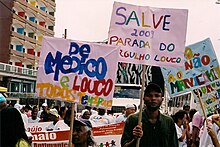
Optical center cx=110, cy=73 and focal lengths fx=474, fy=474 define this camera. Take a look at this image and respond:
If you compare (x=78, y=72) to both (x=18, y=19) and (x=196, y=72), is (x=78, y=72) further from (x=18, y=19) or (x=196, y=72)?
(x=18, y=19)

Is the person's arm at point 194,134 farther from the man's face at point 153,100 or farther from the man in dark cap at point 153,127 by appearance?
the man's face at point 153,100

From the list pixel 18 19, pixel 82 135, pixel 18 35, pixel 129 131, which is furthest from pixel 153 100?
pixel 18 19

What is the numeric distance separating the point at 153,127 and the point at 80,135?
81cm

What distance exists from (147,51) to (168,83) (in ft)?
6.63

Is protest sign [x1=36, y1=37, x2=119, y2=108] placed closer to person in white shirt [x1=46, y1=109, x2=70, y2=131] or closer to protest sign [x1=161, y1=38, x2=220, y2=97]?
protest sign [x1=161, y1=38, x2=220, y2=97]

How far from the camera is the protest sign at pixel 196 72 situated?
7.57 m

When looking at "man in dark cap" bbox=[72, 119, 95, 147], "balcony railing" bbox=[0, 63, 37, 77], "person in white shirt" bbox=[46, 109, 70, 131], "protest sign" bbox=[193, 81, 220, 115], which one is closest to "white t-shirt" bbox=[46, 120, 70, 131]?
"person in white shirt" bbox=[46, 109, 70, 131]

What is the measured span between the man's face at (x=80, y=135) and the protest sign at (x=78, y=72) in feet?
3.19

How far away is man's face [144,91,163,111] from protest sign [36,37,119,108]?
106 cm

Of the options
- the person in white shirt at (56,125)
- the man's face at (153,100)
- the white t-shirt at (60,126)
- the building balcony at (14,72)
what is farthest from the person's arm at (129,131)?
the building balcony at (14,72)

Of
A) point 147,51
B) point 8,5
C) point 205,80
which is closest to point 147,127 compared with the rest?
point 147,51

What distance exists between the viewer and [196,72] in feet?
24.9

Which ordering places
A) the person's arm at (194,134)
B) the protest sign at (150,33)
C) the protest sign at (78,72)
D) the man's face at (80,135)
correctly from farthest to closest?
the person's arm at (194,134), the protest sign at (78,72), the protest sign at (150,33), the man's face at (80,135)

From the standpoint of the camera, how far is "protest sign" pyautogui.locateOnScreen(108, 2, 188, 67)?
233 inches
